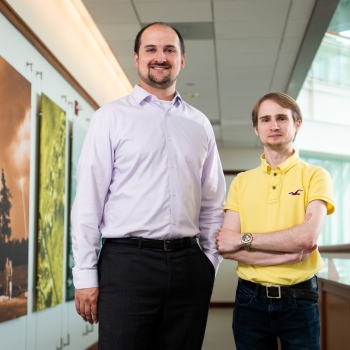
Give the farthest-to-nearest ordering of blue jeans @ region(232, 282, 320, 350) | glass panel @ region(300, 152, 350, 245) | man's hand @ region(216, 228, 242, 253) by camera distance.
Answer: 1. glass panel @ region(300, 152, 350, 245)
2. man's hand @ region(216, 228, 242, 253)
3. blue jeans @ region(232, 282, 320, 350)

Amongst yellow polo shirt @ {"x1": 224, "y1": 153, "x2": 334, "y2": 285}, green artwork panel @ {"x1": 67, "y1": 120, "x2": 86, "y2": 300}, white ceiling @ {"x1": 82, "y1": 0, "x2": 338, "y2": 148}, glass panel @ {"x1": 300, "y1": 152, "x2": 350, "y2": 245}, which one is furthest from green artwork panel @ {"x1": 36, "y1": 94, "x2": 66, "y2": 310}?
glass panel @ {"x1": 300, "y1": 152, "x2": 350, "y2": 245}

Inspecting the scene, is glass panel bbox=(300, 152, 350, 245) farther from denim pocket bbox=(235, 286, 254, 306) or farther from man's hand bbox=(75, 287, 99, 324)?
man's hand bbox=(75, 287, 99, 324)

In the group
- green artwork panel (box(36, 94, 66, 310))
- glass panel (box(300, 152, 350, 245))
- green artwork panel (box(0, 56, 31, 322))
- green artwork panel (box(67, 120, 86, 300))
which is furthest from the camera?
glass panel (box(300, 152, 350, 245))

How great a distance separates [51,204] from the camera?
15.4 feet

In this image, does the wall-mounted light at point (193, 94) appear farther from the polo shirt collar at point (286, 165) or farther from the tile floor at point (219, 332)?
the polo shirt collar at point (286, 165)

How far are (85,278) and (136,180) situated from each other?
0.41m

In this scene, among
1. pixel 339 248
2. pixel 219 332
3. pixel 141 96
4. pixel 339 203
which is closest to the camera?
pixel 141 96

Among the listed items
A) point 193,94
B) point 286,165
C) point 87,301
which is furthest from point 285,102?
point 193,94

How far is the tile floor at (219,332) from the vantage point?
712cm

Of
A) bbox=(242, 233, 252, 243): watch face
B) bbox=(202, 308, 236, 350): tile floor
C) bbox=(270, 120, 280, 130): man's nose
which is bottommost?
bbox=(202, 308, 236, 350): tile floor

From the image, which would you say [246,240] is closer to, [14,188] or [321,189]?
[321,189]

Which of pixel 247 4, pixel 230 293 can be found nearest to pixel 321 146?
pixel 230 293

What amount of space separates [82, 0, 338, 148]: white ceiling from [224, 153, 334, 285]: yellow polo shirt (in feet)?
11.0

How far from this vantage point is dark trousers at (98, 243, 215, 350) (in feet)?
7.16
